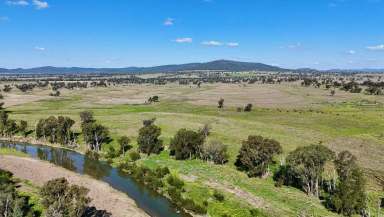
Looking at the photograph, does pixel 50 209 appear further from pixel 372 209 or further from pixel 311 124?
pixel 311 124

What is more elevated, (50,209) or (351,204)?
(50,209)

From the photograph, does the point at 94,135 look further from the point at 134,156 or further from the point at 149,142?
the point at 134,156

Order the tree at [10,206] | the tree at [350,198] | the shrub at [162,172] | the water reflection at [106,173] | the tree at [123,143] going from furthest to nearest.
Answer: the tree at [123,143]
the shrub at [162,172]
the water reflection at [106,173]
the tree at [350,198]
the tree at [10,206]

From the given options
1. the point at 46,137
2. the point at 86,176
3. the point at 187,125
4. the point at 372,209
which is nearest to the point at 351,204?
the point at 372,209

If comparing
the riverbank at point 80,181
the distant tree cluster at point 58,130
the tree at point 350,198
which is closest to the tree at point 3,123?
the distant tree cluster at point 58,130

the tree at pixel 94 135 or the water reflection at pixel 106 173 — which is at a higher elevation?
the tree at pixel 94 135

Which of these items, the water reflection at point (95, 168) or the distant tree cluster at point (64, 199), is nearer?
the distant tree cluster at point (64, 199)

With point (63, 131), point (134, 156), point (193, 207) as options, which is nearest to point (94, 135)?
point (63, 131)

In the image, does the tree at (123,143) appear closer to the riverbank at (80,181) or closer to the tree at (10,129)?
the riverbank at (80,181)
